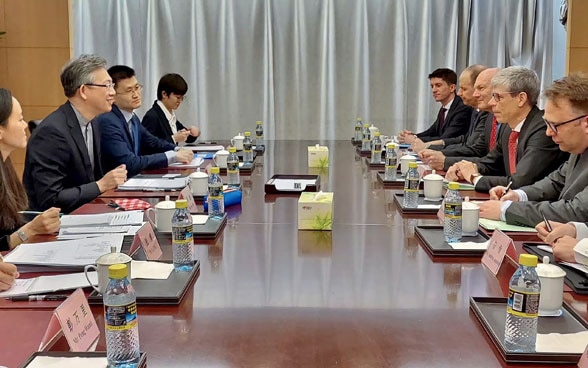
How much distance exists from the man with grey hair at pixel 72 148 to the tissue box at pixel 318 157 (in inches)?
45.9

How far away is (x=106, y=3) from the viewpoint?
245 inches

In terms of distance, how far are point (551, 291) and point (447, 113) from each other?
4175 mm

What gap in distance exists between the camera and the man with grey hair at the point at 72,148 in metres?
2.96

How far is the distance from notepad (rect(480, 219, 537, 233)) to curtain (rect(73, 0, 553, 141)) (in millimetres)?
4079

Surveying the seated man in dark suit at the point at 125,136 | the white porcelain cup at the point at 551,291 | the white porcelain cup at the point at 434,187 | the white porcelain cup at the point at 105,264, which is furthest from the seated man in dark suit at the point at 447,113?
the white porcelain cup at the point at 105,264

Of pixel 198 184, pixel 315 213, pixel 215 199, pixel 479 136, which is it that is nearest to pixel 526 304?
pixel 315 213

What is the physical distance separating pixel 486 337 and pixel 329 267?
584 mm

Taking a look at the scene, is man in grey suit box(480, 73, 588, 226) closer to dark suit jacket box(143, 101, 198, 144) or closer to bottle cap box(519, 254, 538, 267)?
bottle cap box(519, 254, 538, 267)

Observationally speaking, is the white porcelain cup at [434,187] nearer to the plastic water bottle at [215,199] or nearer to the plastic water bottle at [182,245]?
the plastic water bottle at [215,199]

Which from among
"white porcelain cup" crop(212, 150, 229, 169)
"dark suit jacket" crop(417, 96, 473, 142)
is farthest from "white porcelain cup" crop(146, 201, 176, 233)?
"dark suit jacket" crop(417, 96, 473, 142)

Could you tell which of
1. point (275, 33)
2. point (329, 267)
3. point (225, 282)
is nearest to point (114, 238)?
point (225, 282)

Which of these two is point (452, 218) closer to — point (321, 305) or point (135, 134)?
point (321, 305)

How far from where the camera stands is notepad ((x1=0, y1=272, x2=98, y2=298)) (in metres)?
1.57

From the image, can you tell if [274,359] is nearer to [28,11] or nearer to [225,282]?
[225,282]
